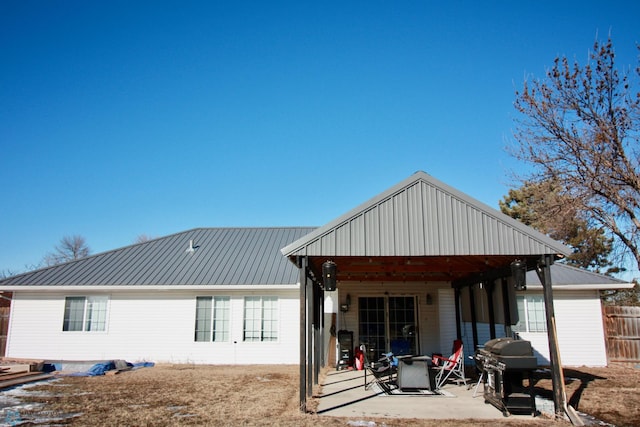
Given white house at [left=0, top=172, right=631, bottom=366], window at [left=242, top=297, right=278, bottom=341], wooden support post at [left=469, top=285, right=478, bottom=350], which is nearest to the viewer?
wooden support post at [left=469, top=285, right=478, bottom=350]

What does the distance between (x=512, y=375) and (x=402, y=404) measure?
73.5 inches

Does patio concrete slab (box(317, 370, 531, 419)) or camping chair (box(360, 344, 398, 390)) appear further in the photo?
camping chair (box(360, 344, 398, 390))

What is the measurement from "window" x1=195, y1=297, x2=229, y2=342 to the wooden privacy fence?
1112 cm

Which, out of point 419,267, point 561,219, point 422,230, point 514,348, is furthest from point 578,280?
point 422,230

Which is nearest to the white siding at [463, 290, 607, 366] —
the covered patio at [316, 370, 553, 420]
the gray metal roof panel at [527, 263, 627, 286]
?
the gray metal roof panel at [527, 263, 627, 286]

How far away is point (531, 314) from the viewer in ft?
45.4

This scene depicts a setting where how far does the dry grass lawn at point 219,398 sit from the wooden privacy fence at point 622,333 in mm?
1493

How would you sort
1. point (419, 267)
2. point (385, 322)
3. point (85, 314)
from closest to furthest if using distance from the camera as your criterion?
1. point (419, 267)
2. point (385, 322)
3. point (85, 314)

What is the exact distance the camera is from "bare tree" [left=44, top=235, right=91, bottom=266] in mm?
43062

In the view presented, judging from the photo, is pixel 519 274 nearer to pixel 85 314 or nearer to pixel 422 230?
pixel 422 230

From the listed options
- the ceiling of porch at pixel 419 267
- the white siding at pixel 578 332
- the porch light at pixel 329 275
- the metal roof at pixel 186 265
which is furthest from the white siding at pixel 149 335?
the white siding at pixel 578 332

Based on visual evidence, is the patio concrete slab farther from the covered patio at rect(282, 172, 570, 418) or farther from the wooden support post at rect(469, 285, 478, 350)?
the wooden support post at rect(469, 285, 478, 350)

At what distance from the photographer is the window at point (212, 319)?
546 inches

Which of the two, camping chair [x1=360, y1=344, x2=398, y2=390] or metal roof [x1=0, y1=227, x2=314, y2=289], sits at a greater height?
metal roof [x1=0, y1=227, x2=314, y2=289]
